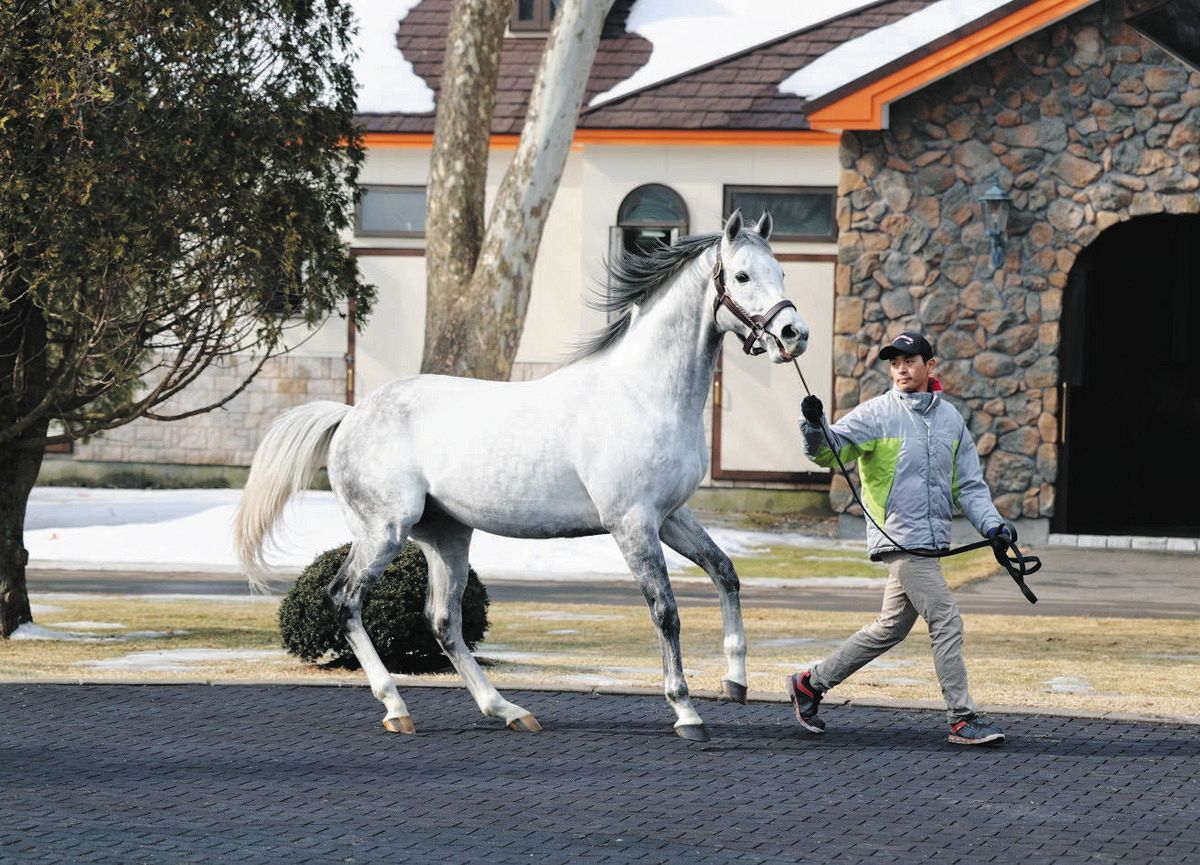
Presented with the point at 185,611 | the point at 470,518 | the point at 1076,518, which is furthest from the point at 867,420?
the point at 1076,518

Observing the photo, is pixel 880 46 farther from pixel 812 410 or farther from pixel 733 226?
pixel 812 410

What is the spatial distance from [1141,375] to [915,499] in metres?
17.5

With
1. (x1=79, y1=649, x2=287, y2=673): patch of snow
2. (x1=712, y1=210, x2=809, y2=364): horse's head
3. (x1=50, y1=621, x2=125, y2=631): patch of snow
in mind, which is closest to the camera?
(x1=712, y1=210, x2=809, y2=364): horse's head

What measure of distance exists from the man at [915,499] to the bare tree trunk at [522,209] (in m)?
7.60

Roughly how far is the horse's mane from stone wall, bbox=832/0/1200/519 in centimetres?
1193

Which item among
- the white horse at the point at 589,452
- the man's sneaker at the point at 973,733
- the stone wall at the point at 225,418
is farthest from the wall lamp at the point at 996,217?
the man's sneaker at the point at 973,733

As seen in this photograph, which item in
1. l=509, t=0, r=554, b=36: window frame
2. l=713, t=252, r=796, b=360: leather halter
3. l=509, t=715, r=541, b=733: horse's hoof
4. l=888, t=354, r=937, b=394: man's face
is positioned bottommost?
l=509, t=715, r=541, b=733: horse's hoof

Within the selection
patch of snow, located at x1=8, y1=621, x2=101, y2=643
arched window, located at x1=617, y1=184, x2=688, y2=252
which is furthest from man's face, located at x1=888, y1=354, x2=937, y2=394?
arched window, located at x1=617, y1=184, x2=688, y2=252

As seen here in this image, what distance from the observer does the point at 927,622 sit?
8.64 m

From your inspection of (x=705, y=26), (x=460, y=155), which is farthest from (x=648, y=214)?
(x=460, y=155)

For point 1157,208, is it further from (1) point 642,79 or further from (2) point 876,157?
(1) point 642,79

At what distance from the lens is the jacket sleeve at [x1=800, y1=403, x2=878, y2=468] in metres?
8.47

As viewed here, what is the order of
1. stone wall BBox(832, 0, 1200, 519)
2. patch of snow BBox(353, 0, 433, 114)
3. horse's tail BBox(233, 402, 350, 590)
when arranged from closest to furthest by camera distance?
horse's tail BBox(233, 402, 350, 590)
stone wall BBox(832, 0, 1200, 519)
patch of snow BBox(353, 0, 433, 114)

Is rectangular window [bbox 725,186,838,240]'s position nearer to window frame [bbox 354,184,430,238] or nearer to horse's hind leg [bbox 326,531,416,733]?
window frame [bbox 354,184,430,238]
